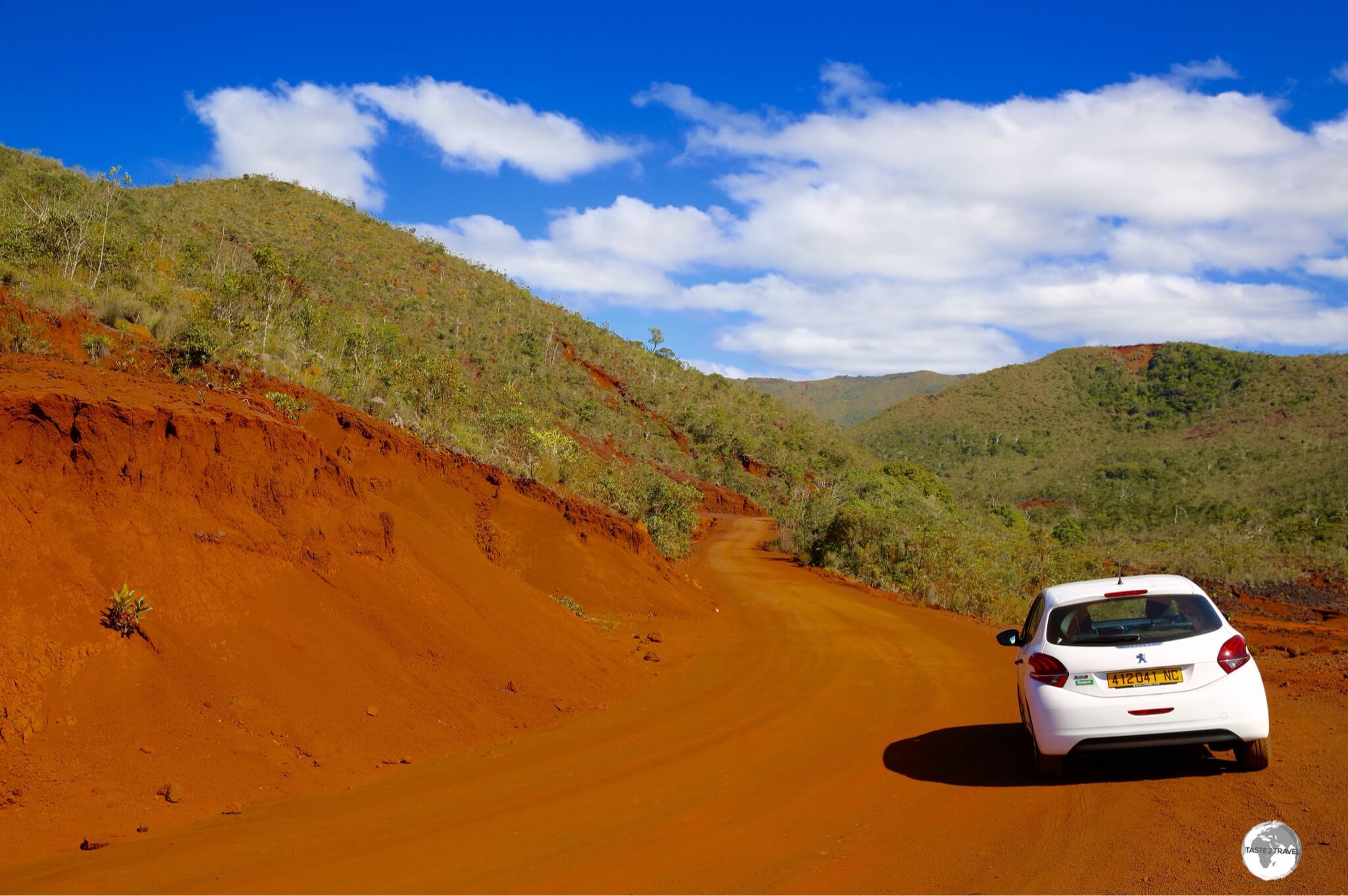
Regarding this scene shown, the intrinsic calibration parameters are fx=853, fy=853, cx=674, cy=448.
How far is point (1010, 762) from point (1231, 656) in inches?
76.2

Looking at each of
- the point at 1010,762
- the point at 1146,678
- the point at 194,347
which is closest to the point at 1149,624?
the point at 1146,678

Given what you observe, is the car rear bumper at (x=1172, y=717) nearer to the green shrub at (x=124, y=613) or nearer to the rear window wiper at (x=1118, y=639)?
the rear window wiper at (x=1118, y=639)

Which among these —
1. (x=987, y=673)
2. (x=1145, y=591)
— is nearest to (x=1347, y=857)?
(x=1145, y=591)

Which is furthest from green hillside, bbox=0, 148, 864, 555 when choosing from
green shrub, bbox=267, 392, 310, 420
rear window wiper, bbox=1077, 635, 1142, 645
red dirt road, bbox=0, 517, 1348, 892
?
rear window wiper, bbox=1077, 635, 1142, 645

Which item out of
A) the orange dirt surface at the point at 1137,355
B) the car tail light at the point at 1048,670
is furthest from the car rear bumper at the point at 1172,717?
the orange dirt surface at the point at 1137,355

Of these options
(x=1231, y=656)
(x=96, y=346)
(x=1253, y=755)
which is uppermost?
(x=96, y=346)

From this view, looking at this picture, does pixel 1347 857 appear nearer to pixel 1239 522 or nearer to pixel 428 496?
pixel 428 496

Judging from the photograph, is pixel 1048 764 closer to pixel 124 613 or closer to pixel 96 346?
pixel 124 613

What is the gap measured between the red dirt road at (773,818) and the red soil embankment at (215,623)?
487mm

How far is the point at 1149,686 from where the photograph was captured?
5.77m

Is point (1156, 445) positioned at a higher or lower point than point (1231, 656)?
higher

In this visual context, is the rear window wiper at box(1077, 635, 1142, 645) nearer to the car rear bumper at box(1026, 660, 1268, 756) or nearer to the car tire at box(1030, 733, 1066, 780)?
the car rear bumper at box(1026, 660, 1268, 756)

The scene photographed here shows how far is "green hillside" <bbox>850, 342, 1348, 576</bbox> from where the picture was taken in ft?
164

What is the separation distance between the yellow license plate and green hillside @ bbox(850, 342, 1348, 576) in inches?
1349
